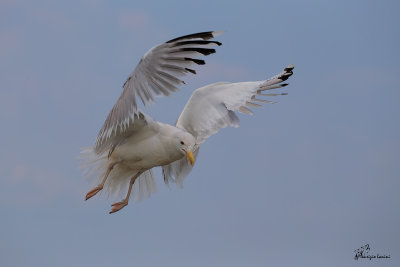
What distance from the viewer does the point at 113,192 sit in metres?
12.2

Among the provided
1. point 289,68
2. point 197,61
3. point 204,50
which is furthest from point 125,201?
point 289,68

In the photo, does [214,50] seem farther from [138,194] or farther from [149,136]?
[138,194]

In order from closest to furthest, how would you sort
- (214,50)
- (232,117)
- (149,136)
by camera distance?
(214,50) < (149,136) < (232,117)

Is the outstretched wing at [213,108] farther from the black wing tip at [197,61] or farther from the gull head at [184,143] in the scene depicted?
the black wing tip at [197,61]

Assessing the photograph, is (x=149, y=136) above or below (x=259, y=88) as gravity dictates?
below

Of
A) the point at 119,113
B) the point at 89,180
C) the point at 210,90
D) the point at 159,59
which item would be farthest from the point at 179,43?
the point at 89,180

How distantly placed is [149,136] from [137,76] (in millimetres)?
1119

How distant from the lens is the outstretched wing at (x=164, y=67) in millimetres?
9961

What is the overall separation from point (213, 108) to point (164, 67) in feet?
6.12

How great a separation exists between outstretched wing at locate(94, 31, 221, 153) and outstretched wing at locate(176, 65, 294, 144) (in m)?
1.65

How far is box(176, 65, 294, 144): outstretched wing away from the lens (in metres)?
11.7

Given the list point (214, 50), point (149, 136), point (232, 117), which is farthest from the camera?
point (232, 117)

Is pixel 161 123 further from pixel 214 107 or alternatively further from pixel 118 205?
pixel 118 205

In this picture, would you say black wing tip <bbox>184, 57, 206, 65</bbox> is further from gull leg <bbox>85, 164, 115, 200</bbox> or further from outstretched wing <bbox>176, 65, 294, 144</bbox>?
gull leg <bbox>85, 164, 115, 200</bbox>
